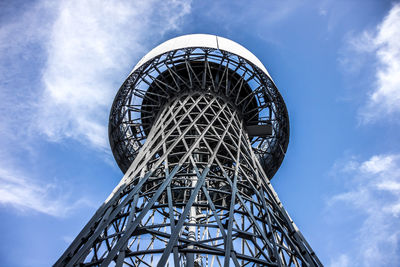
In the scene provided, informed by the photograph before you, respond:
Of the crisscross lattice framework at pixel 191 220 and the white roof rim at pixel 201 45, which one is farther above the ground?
the white roof rim at pixel 201 45

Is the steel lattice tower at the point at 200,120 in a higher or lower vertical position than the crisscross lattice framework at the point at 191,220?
higher

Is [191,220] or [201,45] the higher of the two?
[201,45]

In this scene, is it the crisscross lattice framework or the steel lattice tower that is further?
Answer: the steel lattice tower

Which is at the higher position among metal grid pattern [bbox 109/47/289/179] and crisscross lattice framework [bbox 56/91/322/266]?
metal grid pattern [bbox 109/47/289/179]

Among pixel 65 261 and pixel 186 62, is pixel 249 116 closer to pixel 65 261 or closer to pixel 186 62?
pixel 186 62

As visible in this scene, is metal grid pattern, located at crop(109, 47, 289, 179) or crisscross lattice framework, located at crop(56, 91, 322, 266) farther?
metal grid pattern, located at crop(109, 47, 289, 179)

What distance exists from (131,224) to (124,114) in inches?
395

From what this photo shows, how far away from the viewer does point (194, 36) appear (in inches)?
664

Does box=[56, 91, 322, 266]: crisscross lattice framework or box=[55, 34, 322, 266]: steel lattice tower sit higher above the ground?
box=[55, 34, 322, 266]: steel lattice tower

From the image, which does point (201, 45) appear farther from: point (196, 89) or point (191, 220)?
point (191, 220)

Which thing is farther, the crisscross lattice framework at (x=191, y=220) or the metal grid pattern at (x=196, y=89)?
the metal grid pattern at (x=196, y=89)

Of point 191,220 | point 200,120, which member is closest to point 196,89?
point 200,120

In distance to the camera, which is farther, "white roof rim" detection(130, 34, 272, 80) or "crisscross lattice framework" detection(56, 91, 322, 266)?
"white roof rim" detection(130, 34, 272, 80)

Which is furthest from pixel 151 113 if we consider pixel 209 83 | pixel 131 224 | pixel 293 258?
pixel 293 258
